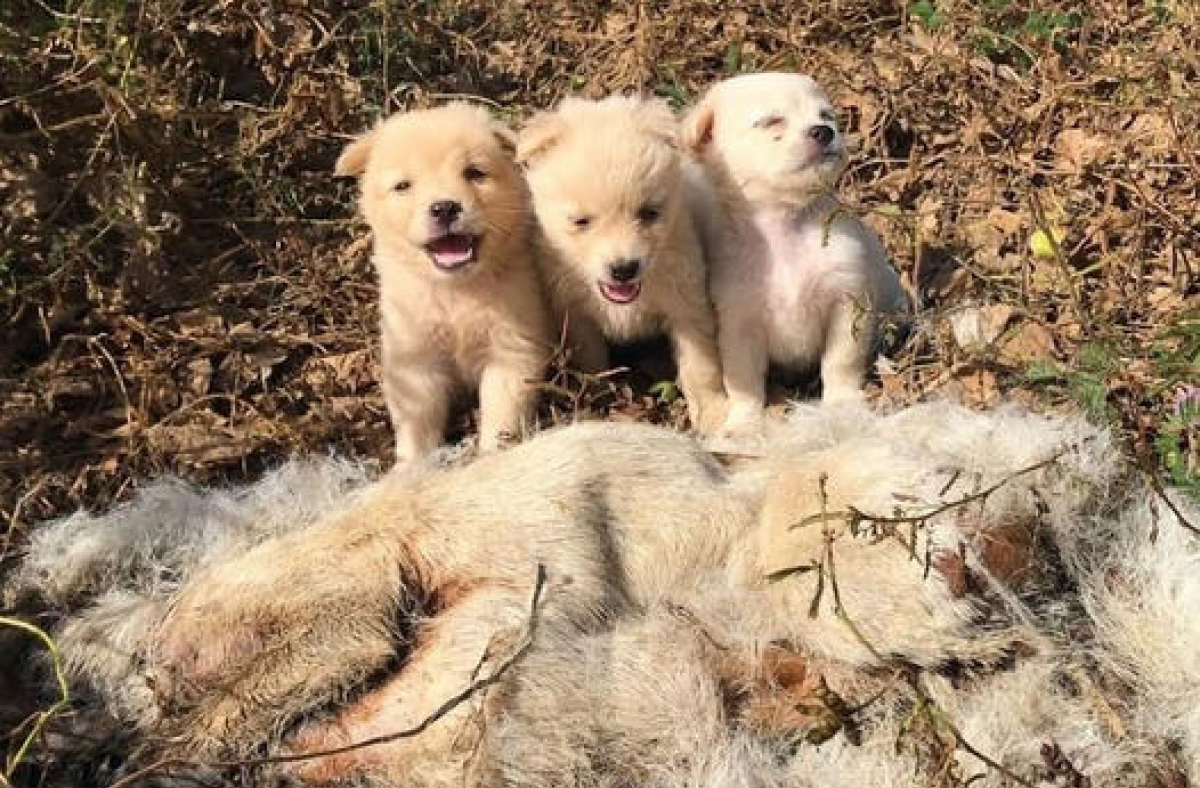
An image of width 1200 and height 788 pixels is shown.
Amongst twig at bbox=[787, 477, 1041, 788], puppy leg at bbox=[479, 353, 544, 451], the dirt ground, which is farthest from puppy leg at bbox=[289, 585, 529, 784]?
puppy leg at bbox=[479, 353, 544, 451]

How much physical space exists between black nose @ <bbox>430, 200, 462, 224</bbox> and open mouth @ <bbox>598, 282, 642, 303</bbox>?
0.45 meters

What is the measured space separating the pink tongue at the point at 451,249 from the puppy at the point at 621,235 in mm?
249

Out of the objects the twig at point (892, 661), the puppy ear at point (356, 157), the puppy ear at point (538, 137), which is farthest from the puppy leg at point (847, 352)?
the puppy ear at point (356, 157)

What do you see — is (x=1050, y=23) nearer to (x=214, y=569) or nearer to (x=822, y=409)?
(x=822, y=409)

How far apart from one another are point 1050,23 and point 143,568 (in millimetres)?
3767

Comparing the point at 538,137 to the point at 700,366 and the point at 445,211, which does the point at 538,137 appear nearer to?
the point at 445,211

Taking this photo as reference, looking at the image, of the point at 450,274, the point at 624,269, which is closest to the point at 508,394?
the point at 450,274

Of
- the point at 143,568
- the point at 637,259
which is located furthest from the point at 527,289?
the point at 143,568

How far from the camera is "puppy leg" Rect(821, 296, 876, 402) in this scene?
411 centimetres

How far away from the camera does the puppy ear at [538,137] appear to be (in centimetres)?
417

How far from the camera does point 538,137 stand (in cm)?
417

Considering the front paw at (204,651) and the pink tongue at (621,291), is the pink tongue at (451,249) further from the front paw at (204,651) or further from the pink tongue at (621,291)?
the front paw at (204,651)

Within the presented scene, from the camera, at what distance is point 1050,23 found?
534 centimetres

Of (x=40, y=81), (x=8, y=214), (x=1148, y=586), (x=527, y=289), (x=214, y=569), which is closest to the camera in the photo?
(x=1148, y=586)
